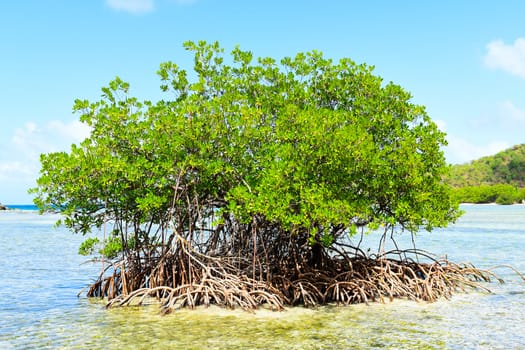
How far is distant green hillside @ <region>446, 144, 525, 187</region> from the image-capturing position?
337 feet

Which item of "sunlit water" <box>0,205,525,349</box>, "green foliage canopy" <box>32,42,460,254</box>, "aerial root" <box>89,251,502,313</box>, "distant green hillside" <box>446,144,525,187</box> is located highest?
"distant green hillside" <box>446,144,525,187</box>

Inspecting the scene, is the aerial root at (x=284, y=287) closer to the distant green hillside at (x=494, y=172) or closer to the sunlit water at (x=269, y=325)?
the sunlit water at (x=269, y=325)

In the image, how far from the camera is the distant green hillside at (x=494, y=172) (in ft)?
337

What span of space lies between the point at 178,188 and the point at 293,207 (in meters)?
1.97

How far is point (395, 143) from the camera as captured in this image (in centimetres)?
1104

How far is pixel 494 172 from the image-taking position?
106 m

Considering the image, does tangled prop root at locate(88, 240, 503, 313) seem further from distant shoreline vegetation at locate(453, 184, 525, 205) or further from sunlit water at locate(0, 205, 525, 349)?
distant shoreline vegetation at locate(453, 184, 525, 205)

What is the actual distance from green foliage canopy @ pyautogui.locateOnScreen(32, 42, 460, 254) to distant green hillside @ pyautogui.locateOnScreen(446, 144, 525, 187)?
94766 millimetres

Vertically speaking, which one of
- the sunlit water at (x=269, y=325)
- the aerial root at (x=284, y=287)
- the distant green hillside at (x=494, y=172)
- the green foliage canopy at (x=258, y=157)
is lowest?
the sunlit water at (x=269, y=325)

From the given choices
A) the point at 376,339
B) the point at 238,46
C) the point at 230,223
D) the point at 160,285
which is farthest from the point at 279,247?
the point at 238,46

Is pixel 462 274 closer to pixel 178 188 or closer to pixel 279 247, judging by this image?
pixel 279 247

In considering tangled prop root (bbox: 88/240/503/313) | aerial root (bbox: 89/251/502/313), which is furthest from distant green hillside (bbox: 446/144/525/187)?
tangled prop root (bbox: 88/240/503/313)

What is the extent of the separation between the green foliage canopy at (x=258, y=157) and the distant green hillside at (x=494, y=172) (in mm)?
94766

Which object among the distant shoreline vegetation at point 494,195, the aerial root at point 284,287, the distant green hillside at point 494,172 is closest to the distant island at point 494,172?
the distant green hillside at point 494,172
